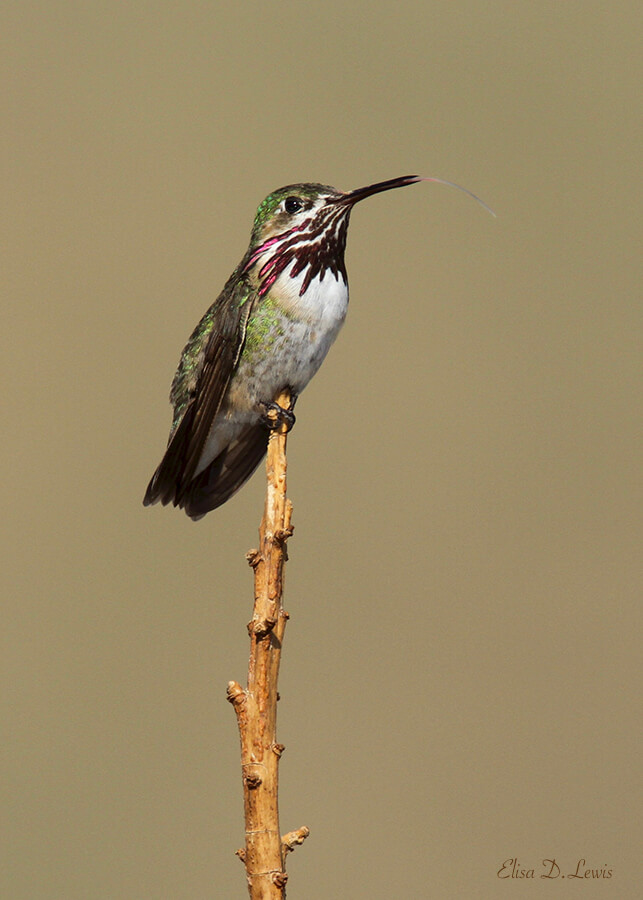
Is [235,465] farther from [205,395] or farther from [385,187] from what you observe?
[385,187]

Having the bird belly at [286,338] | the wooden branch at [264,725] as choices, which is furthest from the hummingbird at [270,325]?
the wooden branch at [264,725]

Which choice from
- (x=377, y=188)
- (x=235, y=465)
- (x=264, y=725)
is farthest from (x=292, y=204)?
(x=264, y=725)

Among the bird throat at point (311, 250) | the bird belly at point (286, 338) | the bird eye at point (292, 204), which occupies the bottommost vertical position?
the bird belly at point (286, 338)

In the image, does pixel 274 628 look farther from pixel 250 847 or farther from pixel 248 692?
pixel 250 847

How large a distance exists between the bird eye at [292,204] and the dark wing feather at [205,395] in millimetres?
324

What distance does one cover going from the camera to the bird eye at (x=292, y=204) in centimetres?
369

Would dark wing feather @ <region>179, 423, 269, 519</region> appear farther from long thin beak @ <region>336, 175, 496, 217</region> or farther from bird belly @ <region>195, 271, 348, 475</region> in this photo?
long thin beak @ <region>336, 175, 496, 217</region>

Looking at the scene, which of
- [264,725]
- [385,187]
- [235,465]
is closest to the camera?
[264,725]

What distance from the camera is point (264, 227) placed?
378 cm

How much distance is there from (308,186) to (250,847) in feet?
7.82

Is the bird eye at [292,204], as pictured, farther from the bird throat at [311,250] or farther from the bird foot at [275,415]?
the bird foot at [275,415]

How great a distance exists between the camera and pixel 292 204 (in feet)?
12.1

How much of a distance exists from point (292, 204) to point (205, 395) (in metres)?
0.79

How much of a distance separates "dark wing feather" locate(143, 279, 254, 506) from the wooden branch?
1.12 m
